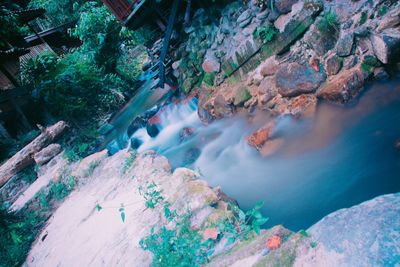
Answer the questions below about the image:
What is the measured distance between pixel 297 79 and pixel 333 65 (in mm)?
784

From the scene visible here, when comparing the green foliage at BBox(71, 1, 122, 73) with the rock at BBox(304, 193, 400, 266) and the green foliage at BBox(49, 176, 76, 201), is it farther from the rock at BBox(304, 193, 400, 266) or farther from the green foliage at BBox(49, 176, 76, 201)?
the rock at BBox(304, 193, 400, 266)

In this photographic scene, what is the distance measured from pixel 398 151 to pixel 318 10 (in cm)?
382

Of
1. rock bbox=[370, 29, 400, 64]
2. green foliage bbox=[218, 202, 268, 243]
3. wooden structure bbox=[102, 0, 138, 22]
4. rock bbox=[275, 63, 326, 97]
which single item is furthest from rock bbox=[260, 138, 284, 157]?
wooden structure bbox=[102, 0, 138, 22]

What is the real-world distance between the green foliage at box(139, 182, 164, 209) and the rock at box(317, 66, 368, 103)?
4.05 m

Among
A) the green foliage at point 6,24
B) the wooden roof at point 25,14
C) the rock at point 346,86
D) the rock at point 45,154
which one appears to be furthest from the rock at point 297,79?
the wooden roof at point 25,14

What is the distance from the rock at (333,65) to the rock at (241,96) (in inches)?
85.8

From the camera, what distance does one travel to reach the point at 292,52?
6.56m

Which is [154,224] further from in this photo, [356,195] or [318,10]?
[318,10]

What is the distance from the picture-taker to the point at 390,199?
2.45 metres

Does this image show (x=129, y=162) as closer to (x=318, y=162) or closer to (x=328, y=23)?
(x=318, y=162)

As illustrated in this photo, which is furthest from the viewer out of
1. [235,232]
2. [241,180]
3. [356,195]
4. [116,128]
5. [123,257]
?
[116,128]

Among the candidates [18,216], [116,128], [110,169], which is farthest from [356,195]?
[116,128]

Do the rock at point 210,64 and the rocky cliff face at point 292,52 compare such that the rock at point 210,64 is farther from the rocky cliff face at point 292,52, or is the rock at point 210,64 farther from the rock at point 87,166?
the rock at point 87,166

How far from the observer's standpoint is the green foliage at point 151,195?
4062mm
